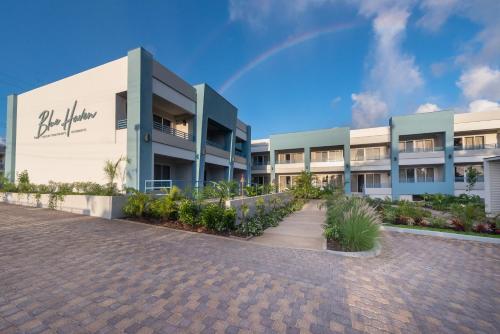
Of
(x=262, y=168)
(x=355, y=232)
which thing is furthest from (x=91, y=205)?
(x=262, y=168)

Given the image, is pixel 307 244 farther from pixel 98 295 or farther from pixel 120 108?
pixel 120 108

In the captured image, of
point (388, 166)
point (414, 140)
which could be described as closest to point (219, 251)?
point (388, 166)

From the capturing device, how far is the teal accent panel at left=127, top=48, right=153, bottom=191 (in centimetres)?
1168

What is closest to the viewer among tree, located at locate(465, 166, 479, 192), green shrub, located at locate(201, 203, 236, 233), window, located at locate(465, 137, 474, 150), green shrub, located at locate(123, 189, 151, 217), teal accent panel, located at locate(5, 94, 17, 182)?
green shrub, located at locate(201, 203, 236, 233)

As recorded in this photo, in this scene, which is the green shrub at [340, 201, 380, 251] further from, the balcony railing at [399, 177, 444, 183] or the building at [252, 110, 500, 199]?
the balcony railing at [399, 177, 444, 183]

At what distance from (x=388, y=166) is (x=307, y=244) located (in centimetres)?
2121

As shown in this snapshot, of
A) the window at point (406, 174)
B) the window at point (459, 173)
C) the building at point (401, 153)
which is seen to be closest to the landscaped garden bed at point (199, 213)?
the building at point (401, 153)

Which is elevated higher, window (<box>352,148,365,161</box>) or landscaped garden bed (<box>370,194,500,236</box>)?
window (<box>352,148,365,161</box>)

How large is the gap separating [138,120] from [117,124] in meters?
2.12

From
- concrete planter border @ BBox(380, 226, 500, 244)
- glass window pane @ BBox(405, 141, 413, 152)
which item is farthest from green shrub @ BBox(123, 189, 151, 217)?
glass window pane @ BBox(405, 141, 413, 152)

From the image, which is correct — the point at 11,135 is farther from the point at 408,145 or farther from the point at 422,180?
the point at 422,180

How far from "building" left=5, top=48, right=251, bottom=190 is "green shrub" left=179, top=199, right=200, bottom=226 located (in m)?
3.07

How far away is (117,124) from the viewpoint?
12758 millimetres

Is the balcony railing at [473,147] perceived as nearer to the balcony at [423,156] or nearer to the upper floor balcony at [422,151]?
the upper floor balcony at [422,151]
